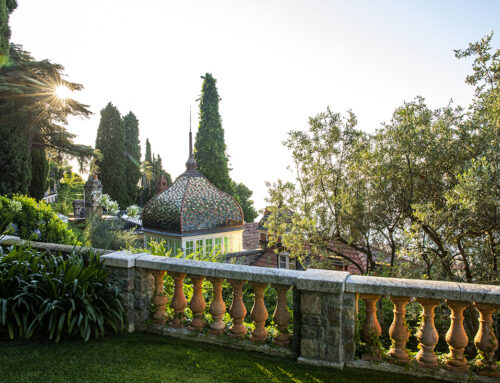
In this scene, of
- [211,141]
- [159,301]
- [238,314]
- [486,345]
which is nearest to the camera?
[486,345]

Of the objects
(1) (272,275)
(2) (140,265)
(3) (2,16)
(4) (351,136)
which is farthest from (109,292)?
(3) (2,16)

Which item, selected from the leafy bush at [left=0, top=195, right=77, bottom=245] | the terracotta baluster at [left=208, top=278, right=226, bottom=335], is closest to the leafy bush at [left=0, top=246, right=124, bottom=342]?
the terracotta baluster at [left=208, top=278, right=226, bottom=335]

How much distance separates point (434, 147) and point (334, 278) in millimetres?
3229

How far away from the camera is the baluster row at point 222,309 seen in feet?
10.7

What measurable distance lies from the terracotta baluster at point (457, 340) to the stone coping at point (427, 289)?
13 cm

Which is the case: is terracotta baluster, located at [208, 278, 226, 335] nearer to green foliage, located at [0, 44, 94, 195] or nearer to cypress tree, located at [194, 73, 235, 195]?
green foliage, located at [0, 44, 94, 195]

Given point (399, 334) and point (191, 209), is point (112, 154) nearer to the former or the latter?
point (191, 209)

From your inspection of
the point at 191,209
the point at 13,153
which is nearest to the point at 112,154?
the point at 13,153

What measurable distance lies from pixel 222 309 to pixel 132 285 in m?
1.04

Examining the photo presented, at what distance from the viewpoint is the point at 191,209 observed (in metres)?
11.8

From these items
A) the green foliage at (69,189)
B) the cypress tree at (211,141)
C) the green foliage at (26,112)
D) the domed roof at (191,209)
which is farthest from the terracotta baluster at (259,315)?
the green foliage at (69,189)

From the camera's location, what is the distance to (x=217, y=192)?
13.0 m

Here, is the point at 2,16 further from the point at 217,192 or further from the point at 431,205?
the point at 431,205

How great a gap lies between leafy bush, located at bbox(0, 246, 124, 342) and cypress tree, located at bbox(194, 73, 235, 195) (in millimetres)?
18554
